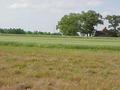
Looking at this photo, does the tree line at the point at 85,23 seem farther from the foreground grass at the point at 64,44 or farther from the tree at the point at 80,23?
the foreground grass at the point at 64,44

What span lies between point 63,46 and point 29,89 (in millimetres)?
22997

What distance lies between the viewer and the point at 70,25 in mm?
105625

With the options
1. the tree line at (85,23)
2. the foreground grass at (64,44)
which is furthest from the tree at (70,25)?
the foreground grass at (64,44)

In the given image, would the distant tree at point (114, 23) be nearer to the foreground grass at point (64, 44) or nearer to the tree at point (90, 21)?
the tree at point (90, 21)

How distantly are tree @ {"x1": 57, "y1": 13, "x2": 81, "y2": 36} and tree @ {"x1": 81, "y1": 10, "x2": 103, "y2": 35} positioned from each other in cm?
183

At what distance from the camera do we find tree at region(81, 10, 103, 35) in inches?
4031

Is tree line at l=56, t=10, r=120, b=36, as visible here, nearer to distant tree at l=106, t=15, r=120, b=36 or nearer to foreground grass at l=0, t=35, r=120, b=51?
distant tree at l=106, t=15, r=120, b=36

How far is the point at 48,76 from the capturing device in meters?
11.4

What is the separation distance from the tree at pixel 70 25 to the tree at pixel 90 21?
6.00 ft

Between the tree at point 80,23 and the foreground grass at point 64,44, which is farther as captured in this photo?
the tree at point 80,23

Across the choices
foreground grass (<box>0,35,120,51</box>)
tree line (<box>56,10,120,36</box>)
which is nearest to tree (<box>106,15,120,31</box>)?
tree line (<box>56,10,120,36</box>)

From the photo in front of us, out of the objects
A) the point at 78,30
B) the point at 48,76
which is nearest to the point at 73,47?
the point at 48,76

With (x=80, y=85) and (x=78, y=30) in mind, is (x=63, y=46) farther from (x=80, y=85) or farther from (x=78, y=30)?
(x=78, y=30)

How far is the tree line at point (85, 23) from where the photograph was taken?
338 ft
